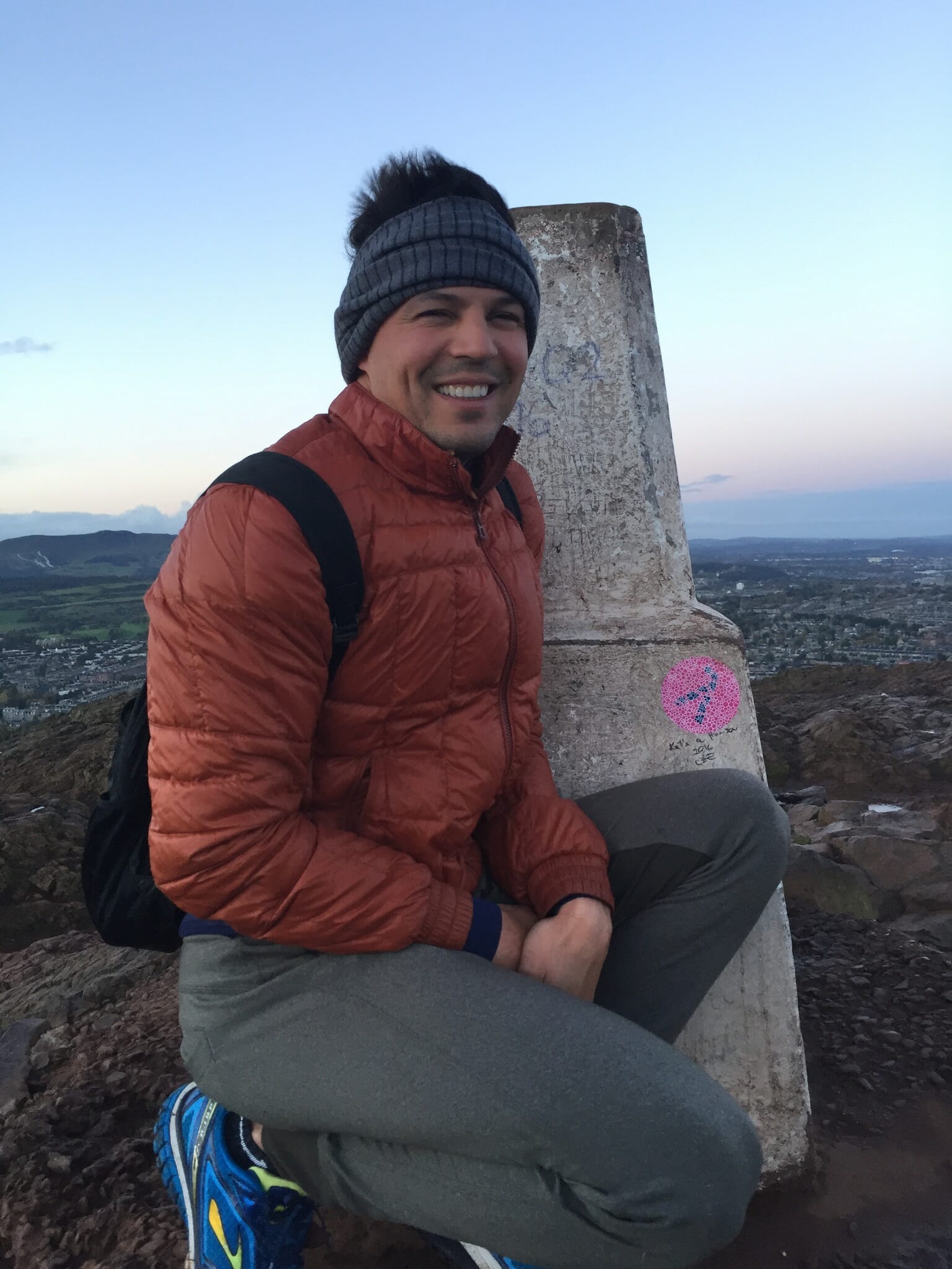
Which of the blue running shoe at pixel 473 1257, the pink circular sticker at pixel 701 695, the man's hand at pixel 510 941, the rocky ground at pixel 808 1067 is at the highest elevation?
the pink circular sticker at pixel 701 695

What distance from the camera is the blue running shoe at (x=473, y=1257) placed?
5.35 feet

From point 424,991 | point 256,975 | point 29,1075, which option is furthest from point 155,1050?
point 424,991

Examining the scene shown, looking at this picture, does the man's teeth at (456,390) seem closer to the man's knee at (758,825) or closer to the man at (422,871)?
the man at (422,871)

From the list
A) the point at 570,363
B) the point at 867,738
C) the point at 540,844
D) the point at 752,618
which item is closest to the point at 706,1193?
the point at 540,844

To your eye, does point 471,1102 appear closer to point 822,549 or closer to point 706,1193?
point 706,1193

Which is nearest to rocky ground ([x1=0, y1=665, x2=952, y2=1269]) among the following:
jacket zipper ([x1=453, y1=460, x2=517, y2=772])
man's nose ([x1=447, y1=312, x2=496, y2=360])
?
jacket zipper ([x1=453, y1=460, x2=517, y2=772])

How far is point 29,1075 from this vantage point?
281 cm

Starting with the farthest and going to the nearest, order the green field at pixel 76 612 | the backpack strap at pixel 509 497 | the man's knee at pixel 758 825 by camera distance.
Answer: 1. the green field at pixel 76 612
2. the backpack strap at pixel 509 497
3. the man's knee at pixel 758 825

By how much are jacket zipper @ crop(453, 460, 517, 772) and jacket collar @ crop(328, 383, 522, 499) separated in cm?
5

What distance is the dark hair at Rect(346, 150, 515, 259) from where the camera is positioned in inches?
74.4

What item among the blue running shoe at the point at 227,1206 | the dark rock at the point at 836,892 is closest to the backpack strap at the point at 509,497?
the blue running shoe at the point at 227,1206

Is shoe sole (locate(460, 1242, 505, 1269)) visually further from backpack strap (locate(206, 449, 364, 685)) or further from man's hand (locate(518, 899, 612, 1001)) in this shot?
backpack strap (locate(206, 449, 364, 685))

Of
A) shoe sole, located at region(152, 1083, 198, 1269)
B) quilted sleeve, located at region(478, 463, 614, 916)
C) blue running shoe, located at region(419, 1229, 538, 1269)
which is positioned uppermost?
quilted sleeve, located at region(478, 463, 614, 916)

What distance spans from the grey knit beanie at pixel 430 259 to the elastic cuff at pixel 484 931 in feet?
4.11
